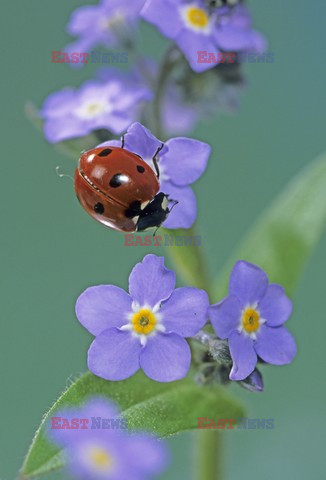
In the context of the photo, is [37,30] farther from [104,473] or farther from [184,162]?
[104,473]

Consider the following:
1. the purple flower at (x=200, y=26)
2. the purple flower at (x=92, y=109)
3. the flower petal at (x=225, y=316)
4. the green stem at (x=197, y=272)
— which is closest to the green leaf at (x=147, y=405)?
the green stem at (x=197, y=272)

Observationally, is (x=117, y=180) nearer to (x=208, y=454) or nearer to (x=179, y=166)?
(x=179, y=166)

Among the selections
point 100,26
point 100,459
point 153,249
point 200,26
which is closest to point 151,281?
point 100,459

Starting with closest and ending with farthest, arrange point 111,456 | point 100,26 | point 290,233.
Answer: point 111,456 < point 290,233 < point 100,26

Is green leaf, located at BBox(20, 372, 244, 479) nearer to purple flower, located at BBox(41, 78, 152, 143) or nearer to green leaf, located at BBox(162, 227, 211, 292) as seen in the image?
green leaf, located at BBox(162, 227, 211, 292)

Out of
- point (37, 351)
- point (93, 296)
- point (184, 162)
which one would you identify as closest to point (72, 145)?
point (184, 162)

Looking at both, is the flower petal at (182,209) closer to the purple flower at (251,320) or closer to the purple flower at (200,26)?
the purple flower at (251,320)
